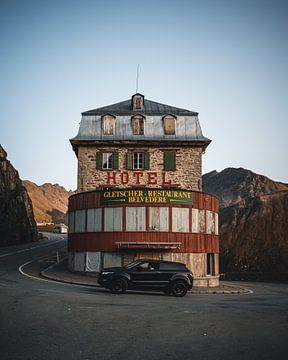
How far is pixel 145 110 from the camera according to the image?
3638 cm

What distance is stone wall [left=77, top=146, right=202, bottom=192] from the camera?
34531mm

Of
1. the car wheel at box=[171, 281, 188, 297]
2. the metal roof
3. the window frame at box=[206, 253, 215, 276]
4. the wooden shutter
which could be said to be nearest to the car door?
the car wheel at box=[171, 281, 188, 297]

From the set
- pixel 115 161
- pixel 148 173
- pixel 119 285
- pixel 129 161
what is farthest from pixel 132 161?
pixel 119 285

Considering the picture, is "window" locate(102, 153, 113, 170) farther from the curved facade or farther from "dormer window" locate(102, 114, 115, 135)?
"dormer window" locate(102, 114, 115, 135)

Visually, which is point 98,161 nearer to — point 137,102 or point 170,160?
point 170,160

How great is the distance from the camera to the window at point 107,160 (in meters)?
34.7

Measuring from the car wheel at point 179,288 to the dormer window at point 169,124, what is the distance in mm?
19204

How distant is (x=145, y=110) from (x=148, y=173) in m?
6.05

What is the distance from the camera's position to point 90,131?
34.8m

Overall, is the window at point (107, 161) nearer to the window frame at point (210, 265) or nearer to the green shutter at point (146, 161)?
the green shutter at point (146, 161)

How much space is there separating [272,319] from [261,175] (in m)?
108

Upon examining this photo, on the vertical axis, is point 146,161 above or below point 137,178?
above

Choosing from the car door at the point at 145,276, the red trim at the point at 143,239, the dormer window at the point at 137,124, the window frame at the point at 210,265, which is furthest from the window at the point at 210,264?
the dormer window at the point at 137,124

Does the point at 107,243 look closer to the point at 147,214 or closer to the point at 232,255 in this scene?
the point at 147,214
